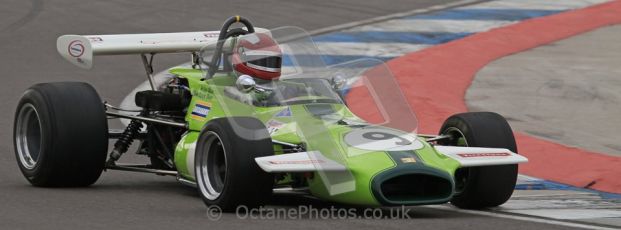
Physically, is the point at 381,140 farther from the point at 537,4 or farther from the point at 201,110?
the point at 537,4

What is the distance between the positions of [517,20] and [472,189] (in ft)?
36.1

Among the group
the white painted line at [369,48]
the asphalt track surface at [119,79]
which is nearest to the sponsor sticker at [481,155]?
the asphalt track surface at [119,79]

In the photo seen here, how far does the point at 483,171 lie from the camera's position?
9492 mm

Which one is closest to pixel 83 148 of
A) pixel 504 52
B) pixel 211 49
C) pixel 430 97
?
Result: pixel 211 49

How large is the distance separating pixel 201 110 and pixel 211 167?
1062 millimetres

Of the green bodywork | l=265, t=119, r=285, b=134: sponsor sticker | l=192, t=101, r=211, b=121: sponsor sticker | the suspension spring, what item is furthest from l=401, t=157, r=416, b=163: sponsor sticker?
the suspension spring

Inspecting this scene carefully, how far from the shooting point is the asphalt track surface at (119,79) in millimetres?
8680

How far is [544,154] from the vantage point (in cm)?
1257

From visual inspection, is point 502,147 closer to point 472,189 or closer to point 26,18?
point 472,189

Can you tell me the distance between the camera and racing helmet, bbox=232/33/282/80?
10.1 m

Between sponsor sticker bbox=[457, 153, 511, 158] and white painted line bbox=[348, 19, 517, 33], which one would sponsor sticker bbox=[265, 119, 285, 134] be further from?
white painted line bbox=[348, 19, 517, 33]

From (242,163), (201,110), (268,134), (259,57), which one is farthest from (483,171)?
(201,110)

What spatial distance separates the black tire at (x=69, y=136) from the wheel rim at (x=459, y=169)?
267 cm

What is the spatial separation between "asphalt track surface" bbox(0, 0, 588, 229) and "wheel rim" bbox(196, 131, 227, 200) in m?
0.18
